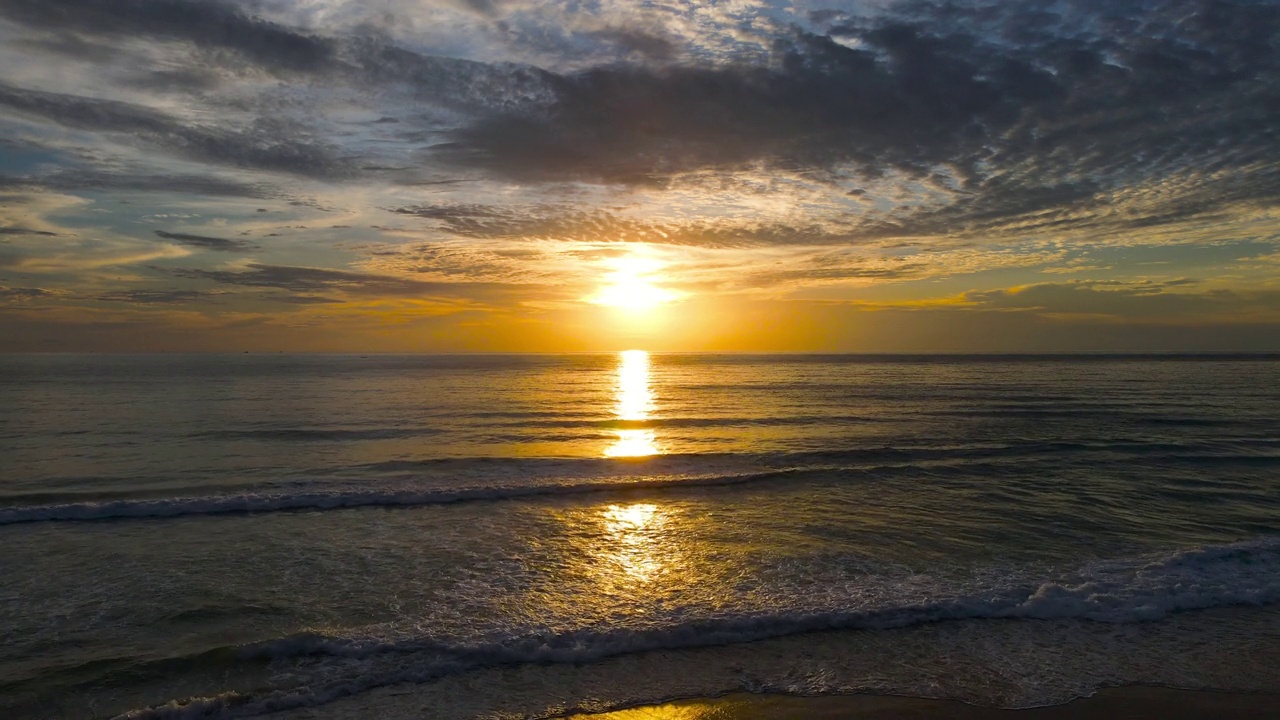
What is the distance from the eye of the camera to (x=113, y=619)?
10.4m

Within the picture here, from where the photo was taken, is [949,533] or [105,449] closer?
[949,533]

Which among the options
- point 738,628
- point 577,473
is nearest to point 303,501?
point 577,473

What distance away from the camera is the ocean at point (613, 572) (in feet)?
28.6

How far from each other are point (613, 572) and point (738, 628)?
10.7ft

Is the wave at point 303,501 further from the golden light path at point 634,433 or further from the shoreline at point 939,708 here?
the shoreline at point 939,708

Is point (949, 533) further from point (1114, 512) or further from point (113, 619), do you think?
point (113, 619)

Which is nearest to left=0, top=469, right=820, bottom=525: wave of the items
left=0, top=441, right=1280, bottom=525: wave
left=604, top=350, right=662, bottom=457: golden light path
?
left=0, top=441, right=1280, bottom=525: wave

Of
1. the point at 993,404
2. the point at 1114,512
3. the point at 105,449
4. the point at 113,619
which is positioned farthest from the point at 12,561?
the point at 993,404

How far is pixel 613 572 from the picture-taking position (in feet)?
41.7

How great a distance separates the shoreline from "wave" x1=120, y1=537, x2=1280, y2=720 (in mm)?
1556

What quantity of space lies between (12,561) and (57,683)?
7.15 m

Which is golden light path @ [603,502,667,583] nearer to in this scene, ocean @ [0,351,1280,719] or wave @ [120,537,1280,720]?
ocean @ [0,351,1280,719]

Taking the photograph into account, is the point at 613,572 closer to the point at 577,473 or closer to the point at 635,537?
the point at 635,537

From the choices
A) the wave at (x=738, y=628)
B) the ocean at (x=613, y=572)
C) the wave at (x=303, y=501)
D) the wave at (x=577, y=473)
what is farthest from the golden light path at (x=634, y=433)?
the wave at (x=738, y=628)
